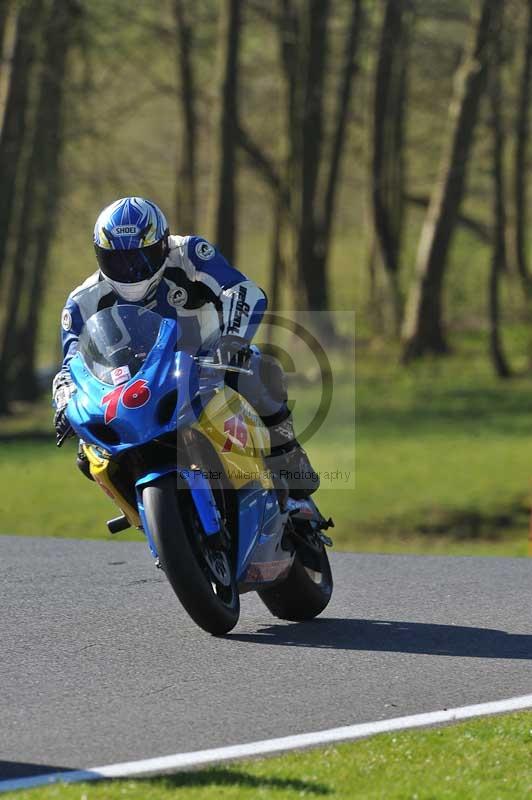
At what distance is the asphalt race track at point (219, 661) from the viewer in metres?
5.86

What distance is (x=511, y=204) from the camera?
146 feet

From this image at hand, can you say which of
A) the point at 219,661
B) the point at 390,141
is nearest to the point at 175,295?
the point at 219,661

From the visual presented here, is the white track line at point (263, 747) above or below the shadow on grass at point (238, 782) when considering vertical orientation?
below

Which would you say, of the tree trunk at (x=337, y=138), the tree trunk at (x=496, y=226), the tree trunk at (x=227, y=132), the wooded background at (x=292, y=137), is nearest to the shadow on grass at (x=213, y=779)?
the wooded background at (x=292, y=137)

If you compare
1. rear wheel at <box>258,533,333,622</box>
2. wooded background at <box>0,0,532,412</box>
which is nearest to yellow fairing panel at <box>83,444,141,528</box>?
rear wheel at <box>258,533,333,622</box>

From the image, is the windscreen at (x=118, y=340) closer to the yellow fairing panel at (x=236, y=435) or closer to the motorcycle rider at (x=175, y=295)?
the motorcycle rider at (x=175, y=295)

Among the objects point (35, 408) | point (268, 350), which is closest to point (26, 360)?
point (35, 408)

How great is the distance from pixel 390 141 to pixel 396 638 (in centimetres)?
3557

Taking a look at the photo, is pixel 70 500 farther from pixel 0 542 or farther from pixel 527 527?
pixel 0 542

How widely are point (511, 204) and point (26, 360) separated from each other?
16.0 m

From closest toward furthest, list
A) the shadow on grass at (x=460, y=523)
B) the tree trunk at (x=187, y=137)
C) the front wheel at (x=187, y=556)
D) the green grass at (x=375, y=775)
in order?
the green grass at (x=375, y=775) → the front wheel at (x=187, y=556) → the shadow on grass at (x=460, y=523) → the tree trunk at (x=187, y=137)

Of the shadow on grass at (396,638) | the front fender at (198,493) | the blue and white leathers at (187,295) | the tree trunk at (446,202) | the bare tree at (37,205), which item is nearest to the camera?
the front fender at (198,493)

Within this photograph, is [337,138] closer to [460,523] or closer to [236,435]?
[460,523]

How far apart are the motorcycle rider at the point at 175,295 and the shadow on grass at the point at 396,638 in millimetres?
833
